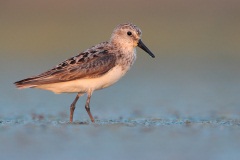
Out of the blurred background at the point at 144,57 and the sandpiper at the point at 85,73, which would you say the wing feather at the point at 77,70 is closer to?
the sandpiper at the point at 85,73

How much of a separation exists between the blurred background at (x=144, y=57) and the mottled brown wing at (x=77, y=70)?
4.31 ft

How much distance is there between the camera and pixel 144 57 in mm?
24109

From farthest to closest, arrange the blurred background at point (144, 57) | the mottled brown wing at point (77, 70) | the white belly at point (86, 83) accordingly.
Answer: the blurred background at point (144, 57), the white belly at point (86, 83), the mottled brown wing at point (77, 70)

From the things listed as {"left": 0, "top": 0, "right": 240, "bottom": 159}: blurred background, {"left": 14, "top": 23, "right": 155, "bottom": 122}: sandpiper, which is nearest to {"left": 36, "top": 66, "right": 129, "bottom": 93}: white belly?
{"left": 14, "top": 23, "right": 155, "bottom": 122}: sandpiper

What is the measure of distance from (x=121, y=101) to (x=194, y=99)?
1540mm

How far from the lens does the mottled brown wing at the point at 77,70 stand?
524 inches

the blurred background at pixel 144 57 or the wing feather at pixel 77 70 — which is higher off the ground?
the blurred background at pixel 144 57

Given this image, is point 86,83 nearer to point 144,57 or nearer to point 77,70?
point 77,70

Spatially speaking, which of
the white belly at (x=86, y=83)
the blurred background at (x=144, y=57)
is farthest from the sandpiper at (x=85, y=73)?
the blurred background at (x=144, y=57)

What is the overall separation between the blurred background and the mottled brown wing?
1.31 meters

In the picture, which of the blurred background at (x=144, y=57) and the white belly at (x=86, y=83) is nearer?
the white belly at (x=86, y=83)

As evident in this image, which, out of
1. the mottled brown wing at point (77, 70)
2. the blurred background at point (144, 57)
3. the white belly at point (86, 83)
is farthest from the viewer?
the blurred background at point (144, 57)

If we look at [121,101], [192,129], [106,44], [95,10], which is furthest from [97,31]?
[192,129]

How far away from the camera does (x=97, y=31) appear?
94.7 feet
